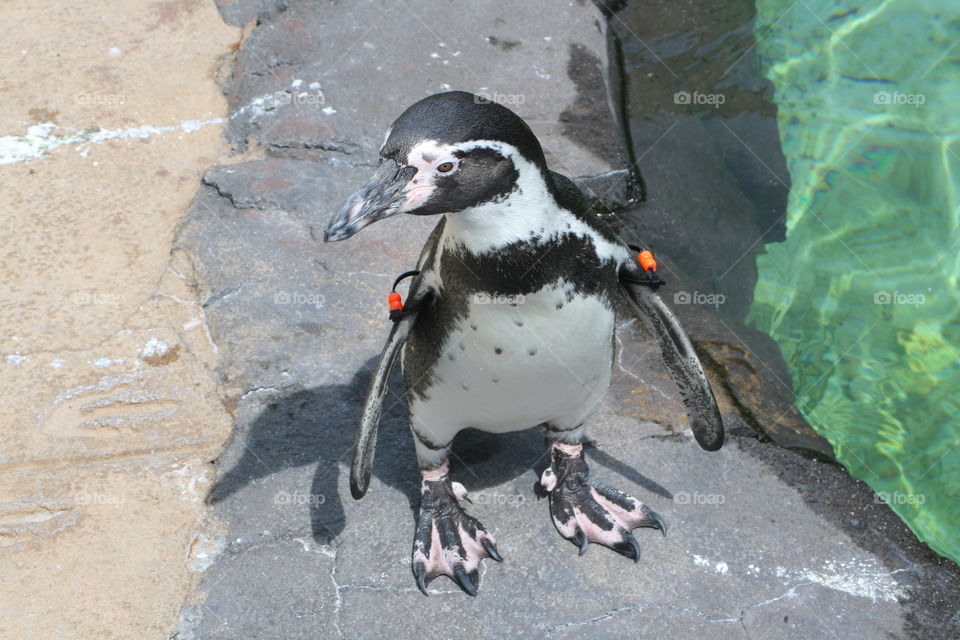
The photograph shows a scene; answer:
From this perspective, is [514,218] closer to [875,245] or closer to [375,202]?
[375,202]

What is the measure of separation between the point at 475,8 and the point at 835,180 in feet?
6.68

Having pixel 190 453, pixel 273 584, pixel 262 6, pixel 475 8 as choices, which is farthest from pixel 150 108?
pixel 273 584

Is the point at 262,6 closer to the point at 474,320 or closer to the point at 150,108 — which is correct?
the point at 150,108

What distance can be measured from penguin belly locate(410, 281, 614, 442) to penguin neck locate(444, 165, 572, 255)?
144 mm

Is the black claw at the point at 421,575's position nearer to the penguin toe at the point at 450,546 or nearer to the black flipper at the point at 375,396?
the penguin toe at the point at 450,546

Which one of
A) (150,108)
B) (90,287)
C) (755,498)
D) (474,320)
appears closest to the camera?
(474,320)

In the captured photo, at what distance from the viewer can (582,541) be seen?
2.70 metres

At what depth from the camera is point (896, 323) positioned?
3.78m

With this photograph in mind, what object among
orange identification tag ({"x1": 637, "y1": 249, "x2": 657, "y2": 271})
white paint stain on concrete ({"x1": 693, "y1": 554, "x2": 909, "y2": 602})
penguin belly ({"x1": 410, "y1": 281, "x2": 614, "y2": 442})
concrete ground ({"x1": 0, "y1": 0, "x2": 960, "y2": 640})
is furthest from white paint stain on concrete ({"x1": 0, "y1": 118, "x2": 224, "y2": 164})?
white paint stain on concrete ({"x1": 693, "y1": 554, "x2": 909, "y2": 602})

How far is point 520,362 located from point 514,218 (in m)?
0.40

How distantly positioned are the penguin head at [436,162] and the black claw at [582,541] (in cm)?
116

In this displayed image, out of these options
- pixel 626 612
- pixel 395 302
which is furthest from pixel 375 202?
pixel 626 612

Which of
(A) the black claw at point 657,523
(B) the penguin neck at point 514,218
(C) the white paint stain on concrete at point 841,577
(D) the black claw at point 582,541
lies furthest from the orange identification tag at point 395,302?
(C) the white paint stain on concrete at point 841,577

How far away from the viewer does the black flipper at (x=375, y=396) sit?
240 cm
